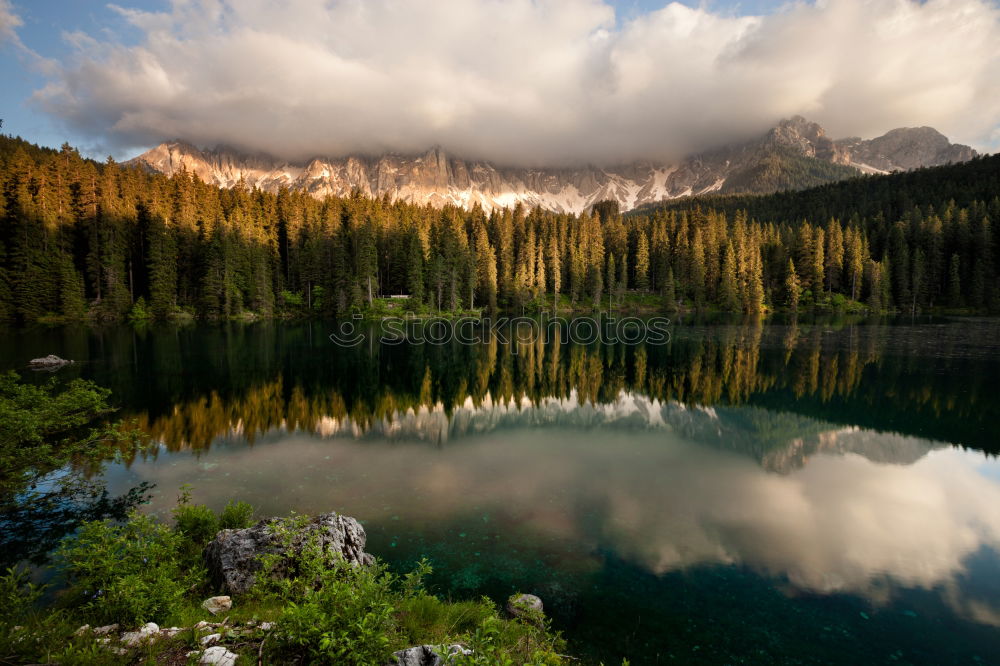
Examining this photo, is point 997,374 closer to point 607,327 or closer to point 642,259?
point 607,327

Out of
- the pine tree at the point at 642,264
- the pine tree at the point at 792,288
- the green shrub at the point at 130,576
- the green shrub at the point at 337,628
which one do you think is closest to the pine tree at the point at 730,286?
the pine tree at the point at 792,288

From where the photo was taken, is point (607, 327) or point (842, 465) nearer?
point (842, 465)

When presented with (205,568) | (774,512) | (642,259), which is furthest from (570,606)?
(642,259)

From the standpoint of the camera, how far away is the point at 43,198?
224 ft

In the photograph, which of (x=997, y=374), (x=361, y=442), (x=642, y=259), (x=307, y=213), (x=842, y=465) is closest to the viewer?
(x=842, y=465)

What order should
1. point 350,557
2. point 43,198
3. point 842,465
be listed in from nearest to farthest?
point 350,557 → point 842,465 → point 43,198

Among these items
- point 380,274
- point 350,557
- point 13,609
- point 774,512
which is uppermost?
point 380,274

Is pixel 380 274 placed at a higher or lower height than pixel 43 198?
lower

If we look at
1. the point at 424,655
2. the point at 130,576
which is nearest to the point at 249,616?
the point at 130,576

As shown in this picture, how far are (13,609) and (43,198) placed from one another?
89.2 metres

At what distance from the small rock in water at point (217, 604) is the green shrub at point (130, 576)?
0.46 meters

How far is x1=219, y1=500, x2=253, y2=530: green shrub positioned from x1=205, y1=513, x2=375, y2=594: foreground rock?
1855mm

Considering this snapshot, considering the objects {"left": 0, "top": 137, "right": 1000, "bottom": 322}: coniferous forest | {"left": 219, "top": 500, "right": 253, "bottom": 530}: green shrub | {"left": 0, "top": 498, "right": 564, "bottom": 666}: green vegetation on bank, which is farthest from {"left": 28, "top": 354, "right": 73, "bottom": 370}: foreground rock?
{"left": 0, "top": 137, "right": 1000, "bottom": 322}: coniferous forest

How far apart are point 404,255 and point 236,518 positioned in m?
95.1
